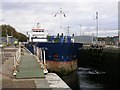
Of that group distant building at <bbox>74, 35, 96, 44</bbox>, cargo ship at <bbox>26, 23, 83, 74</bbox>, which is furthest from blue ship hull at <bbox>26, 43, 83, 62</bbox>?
distant building at <bbox>74, 35, 96, 44</bbox>

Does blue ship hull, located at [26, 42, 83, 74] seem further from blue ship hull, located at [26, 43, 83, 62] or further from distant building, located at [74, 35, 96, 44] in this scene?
distant building, located at [74, 35, 96, 44]

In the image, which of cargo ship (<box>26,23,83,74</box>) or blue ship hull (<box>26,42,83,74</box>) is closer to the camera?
cargo ship (<box>26,23,83,74</box>)

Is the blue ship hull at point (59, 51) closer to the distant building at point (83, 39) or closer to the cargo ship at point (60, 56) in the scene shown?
the cargo ship at point (60, 56)

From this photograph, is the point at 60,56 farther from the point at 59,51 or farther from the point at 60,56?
the point at 59,51

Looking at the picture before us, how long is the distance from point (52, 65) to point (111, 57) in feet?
37.0

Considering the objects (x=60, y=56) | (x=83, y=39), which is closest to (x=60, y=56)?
(x=60, y=56)

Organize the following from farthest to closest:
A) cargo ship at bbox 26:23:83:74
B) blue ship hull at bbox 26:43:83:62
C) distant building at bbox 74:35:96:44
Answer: distant building at bbox 74:35:96:44 < blue ship hull at bbox 26:43:83:62 < cargo ship at bbox 26:23:83:74

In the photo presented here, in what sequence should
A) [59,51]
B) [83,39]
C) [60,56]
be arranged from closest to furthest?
[60,56] → [59,51] → [83,39]

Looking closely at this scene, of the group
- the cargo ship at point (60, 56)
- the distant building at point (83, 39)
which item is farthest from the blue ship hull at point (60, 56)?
the distant building at point (83, 39)

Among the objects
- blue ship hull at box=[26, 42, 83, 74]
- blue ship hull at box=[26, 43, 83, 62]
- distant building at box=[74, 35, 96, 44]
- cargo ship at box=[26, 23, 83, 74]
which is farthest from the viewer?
distant building at box=[74, 35, 96, 44]

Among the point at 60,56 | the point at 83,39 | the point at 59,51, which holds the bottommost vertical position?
the point at 60,56

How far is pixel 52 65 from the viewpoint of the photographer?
78.3 feet

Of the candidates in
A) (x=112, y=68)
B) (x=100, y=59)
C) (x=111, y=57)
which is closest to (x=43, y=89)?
(x=112, y=68)

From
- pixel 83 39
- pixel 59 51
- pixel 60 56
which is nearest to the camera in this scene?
pixel 60 56
